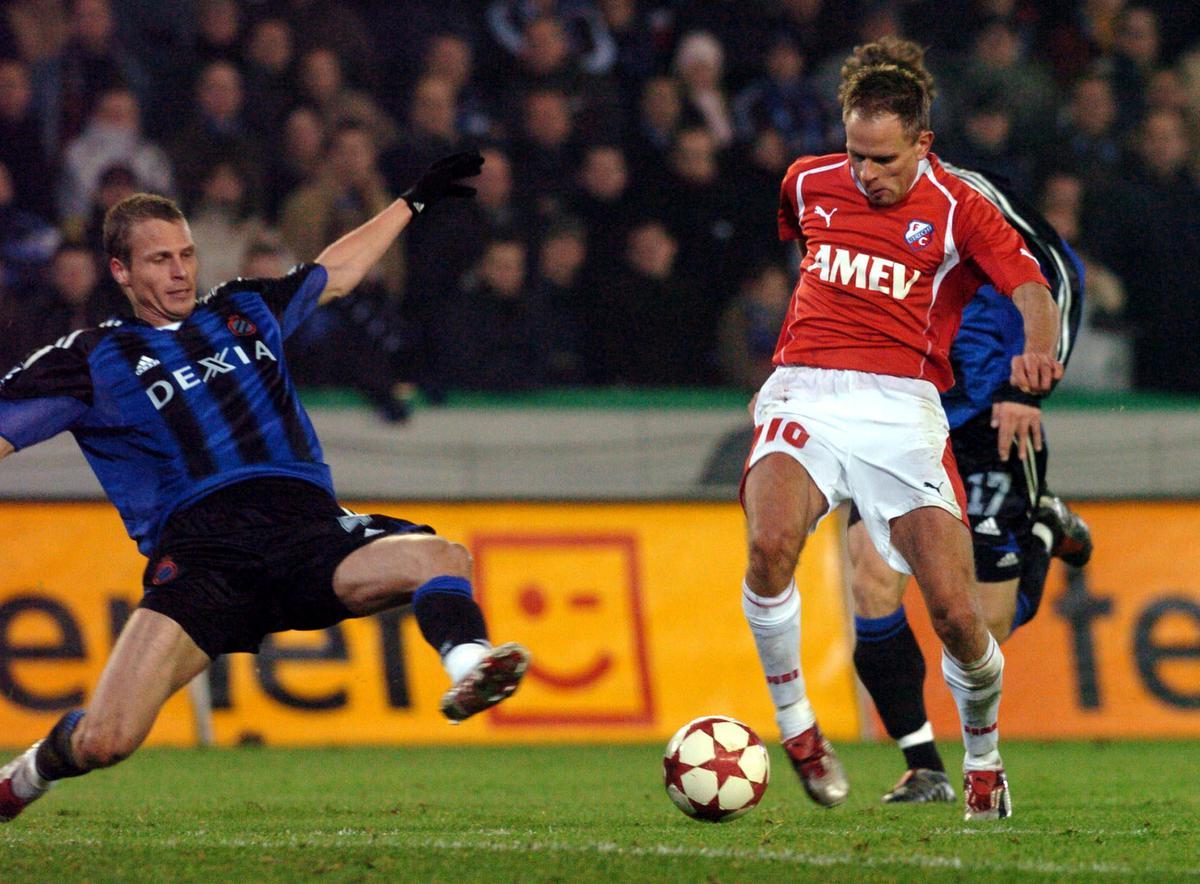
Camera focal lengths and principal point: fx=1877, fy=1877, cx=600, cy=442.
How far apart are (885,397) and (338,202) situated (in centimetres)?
624

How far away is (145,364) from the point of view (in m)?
5.72

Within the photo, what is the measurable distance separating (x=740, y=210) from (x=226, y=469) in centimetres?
698

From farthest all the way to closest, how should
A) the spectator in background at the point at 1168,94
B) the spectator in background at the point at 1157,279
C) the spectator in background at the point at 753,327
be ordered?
the spectator in background at the point at 1168,94 → the spectator in background at the point at 1157,279 → the spectator in background at the point at 753,327

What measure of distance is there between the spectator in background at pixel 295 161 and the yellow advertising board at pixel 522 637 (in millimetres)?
2767

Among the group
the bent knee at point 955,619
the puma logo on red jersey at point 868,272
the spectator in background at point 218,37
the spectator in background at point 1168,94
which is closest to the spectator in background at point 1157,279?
the spectator in background at point 1168,94

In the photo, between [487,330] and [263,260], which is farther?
[487,330]

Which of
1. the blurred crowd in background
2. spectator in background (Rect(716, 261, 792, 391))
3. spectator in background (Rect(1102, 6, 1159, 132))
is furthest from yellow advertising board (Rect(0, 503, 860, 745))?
spectator in background (Rect(1102, 6, 1159, 132))

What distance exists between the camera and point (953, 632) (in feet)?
18.2

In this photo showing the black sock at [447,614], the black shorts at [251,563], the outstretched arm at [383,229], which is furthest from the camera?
the outstretched arm at [383,229]

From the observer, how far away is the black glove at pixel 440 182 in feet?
20.7

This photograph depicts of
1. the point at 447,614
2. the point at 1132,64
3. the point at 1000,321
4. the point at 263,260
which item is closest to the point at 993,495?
the point at 1000,321

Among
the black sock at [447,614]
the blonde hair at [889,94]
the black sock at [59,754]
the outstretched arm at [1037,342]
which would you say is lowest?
the black sock at [59,754]

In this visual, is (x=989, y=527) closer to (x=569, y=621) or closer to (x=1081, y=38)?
(x=569, y=621)

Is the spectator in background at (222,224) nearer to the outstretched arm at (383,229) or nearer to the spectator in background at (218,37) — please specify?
the spectator in background at (218,37)
